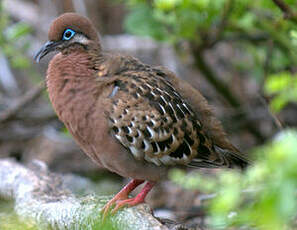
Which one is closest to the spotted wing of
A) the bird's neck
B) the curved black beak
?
the bird's neck

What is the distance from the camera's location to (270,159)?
137cm

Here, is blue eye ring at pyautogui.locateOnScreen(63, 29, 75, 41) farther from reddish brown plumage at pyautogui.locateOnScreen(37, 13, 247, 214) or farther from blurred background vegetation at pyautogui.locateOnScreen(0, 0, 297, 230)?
blurred background vegetation at pyautogui.locateOnScreen(0, 0, 297, 230)

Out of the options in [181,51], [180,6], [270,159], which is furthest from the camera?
[181,51]

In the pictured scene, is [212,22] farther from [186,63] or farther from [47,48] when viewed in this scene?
[47,48]

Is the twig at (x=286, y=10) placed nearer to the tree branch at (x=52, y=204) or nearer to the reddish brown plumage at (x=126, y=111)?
the reddish brown plumage at (x=126, y=111)

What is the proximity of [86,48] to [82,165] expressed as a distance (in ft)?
9.99

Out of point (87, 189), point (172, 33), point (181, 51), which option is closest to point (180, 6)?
point (172, 33)

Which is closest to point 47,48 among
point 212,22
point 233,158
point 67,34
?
point 67,34

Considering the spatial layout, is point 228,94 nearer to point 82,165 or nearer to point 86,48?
point 82,165

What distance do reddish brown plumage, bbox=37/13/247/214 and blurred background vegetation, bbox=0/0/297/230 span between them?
0.88 ft

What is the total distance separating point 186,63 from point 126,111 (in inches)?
155

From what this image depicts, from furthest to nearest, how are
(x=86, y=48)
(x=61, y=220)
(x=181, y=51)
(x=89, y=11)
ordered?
1. (x=89, y=11)
2. (x=181, y=51)
3. (x=86, y=48)
4. (x=61, y=220)

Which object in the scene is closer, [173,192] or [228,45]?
[173,192]

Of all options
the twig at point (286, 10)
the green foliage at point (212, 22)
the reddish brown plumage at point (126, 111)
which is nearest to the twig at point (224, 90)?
the green foliage at point (212, 22)
